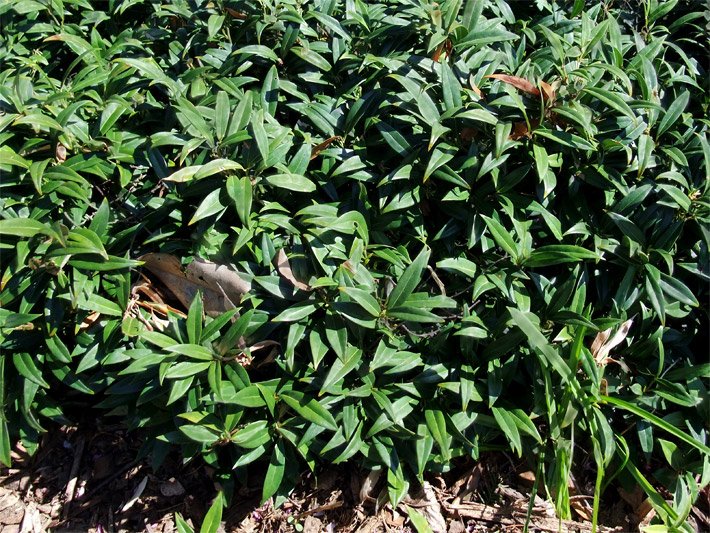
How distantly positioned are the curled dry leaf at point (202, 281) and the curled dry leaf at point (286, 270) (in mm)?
124

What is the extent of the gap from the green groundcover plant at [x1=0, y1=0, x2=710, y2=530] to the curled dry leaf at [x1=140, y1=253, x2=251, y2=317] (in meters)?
0.03

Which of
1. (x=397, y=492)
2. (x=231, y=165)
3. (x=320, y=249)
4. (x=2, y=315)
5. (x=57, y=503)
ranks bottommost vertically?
(x=57, y=503)

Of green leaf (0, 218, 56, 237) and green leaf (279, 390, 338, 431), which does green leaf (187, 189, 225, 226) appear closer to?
green leaf (0, 218, 56, 237)

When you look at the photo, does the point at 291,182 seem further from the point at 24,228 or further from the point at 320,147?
the point at 24,228

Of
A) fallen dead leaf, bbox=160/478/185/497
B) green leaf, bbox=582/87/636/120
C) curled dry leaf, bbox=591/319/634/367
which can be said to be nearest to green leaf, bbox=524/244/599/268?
curled dry leaf, bbox=591/319/634/367

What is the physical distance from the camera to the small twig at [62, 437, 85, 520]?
256cm

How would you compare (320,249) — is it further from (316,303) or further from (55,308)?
(55,308)

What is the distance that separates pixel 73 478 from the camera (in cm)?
262

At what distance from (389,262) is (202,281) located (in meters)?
0.65

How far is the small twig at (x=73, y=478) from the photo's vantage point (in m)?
2.56

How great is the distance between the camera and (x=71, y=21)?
3.12 m

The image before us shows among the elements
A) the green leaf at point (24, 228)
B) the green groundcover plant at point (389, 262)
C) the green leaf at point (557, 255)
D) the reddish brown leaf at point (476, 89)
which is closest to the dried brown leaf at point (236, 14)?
the green groundcover plant at point (389, 262)

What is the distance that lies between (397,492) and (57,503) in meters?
1.30

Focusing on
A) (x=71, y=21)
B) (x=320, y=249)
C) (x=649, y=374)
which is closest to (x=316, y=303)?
(x=320, y=249)
